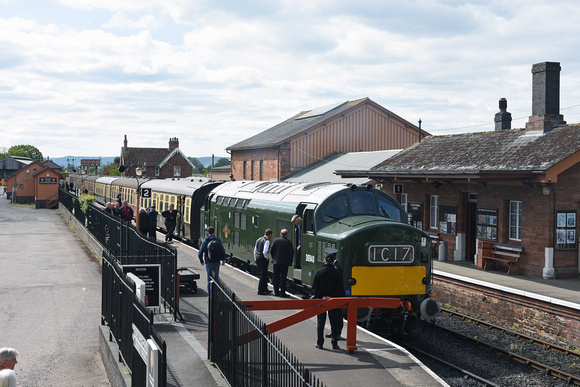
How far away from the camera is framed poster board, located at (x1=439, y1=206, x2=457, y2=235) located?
21984 millimetres

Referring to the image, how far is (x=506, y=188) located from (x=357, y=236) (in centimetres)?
958

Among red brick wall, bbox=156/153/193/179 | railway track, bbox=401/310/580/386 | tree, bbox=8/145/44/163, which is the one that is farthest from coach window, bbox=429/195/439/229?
tree, bbox=8/145/44/163

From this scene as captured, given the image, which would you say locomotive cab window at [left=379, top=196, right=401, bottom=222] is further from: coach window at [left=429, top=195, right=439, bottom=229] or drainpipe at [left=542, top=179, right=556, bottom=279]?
coach window at [left=429, top=195, right=439, bottom=229]

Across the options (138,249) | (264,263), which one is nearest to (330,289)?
(264,263)

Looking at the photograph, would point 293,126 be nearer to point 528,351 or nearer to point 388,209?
point 388,209

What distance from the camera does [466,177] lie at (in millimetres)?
19125

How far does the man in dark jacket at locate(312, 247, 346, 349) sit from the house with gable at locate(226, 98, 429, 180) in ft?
86.7

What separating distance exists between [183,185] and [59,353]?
1674 centimetres

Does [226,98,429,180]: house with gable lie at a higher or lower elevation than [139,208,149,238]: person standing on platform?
higher

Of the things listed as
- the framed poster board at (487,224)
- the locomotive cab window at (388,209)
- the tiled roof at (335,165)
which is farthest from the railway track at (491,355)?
the tiled roof at (335,165)

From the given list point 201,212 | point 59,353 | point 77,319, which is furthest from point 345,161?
point 59,353

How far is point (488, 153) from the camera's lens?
21.5 meters

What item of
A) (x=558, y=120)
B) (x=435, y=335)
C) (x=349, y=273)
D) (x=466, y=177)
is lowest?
(x=435, y=335)

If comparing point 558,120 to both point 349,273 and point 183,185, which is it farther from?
point 183,185
